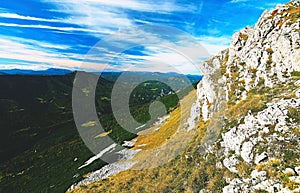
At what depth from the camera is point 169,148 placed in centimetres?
4734

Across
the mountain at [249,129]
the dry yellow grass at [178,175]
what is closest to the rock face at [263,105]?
the mountain at [249,129]

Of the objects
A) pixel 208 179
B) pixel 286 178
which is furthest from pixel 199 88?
pixel 286 178

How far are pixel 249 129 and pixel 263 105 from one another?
512 cm

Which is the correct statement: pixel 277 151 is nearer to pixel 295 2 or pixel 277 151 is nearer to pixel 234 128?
pixel 234 128

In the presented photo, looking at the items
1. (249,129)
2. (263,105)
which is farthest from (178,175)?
(263,105)

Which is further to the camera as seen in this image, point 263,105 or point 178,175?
point 178,175

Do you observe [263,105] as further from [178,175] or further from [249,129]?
[178,175]

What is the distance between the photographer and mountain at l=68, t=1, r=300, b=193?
918 inches

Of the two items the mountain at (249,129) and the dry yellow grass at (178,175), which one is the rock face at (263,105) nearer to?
→ the mountain at (249,129)

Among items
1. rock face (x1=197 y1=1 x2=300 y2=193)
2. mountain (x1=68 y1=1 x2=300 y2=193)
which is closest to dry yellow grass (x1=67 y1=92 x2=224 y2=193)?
mountain (x1=68 y1=1 x2=300 y2=193)

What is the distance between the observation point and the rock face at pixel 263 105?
22500mm

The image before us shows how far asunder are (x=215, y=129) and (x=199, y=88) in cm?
2954

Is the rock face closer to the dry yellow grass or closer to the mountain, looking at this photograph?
the mountain

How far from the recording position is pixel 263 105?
31.6m
